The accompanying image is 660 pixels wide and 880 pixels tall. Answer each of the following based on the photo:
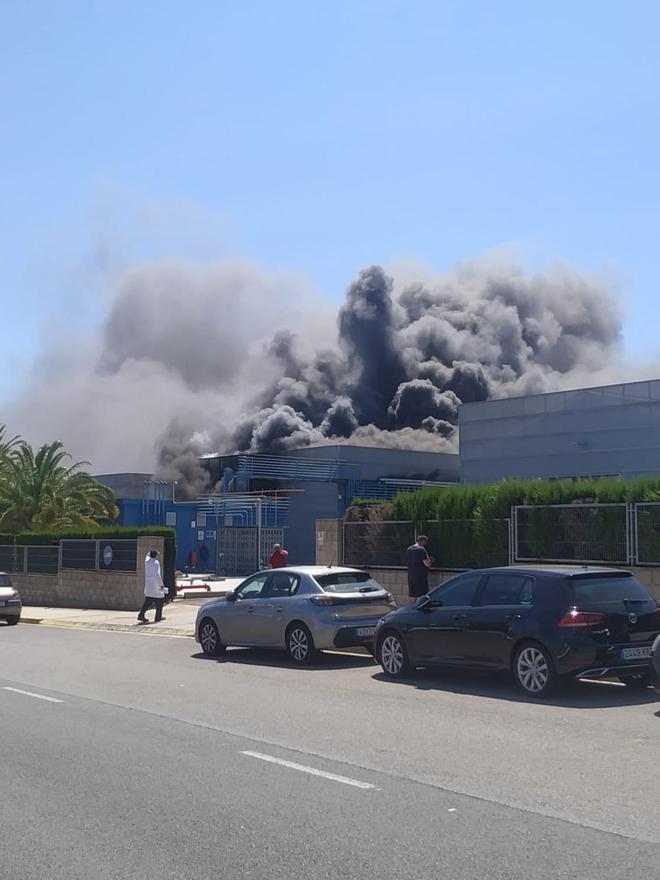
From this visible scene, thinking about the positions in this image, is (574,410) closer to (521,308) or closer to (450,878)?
(450,878)

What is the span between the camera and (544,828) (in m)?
6.01

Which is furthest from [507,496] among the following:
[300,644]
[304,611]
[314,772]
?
[314,772]

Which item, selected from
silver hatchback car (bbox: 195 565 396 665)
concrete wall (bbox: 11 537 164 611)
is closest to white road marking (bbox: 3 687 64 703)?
silver hatchback car (bbox: 195 565 396 665)

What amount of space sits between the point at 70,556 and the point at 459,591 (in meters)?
20.5

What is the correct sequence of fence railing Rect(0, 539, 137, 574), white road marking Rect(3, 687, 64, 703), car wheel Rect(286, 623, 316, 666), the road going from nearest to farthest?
the road < white road marking Rect(3, 687, 64, 703) < car wheel Rect(286, 623, 316, 666) < fence railing Rect(0, 539, 137, 574)

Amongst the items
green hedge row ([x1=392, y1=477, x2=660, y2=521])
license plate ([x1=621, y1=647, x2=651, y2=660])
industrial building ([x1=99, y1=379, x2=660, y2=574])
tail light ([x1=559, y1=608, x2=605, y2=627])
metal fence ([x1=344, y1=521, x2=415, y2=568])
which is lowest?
license plate ([x1=621, y1=647, x2=651, y2=660])

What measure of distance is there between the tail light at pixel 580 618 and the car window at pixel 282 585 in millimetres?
5060

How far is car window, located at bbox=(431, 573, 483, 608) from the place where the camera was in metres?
12.3

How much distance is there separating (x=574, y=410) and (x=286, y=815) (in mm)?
31819

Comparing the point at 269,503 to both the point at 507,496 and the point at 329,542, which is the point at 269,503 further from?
the point at 507,496

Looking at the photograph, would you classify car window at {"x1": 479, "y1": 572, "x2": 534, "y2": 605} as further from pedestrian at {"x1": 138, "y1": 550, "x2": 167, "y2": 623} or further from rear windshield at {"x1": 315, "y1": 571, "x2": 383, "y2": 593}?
pedestrian at {"x1": 138, "y1": 550, "x2": 167, "y2": 623}

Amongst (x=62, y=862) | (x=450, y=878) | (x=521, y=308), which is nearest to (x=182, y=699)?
(x=62, y=862)

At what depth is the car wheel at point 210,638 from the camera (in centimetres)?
1628

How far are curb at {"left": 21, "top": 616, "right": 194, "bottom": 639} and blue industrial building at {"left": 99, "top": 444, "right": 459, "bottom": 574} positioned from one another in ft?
59.7
